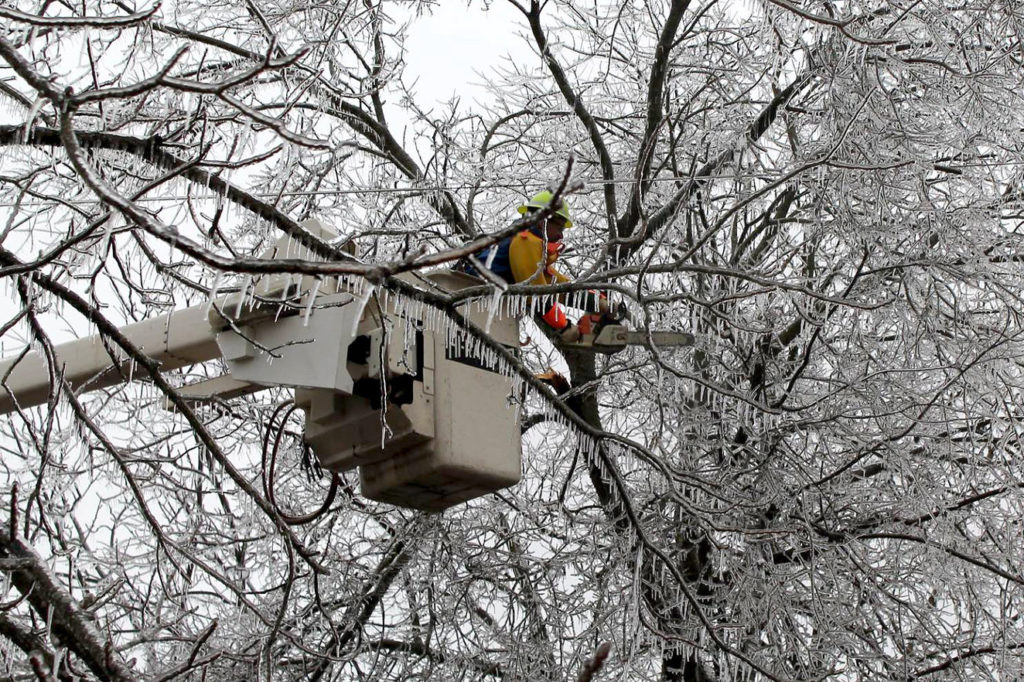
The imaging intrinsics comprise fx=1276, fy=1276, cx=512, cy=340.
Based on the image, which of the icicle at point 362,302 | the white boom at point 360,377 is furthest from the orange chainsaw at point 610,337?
the icicle at point 362,302

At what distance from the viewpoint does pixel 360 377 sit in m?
4.10

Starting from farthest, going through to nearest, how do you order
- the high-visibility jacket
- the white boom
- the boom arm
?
the high-visibility jacket, the boom arm, the white boom

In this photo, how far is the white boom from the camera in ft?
12.9

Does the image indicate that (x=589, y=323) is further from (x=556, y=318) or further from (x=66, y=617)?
(x=66, y=617)

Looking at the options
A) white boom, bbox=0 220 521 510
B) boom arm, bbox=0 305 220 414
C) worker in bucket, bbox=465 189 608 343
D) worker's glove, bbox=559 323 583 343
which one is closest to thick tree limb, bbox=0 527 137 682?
white boom, bbox=0 220 521 510

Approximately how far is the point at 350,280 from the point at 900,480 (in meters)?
4.40

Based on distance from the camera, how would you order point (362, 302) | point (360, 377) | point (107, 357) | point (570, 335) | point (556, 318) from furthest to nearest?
point (570, 335), point (556, 318), point (107, 357), point (360, 377), point (362, 302)

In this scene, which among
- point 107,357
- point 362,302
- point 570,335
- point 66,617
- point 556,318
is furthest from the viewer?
point 570,335

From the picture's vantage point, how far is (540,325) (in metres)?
5.28

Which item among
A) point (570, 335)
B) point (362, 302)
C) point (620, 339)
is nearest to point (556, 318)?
point (570, 335)

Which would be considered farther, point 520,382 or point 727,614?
point 727,614

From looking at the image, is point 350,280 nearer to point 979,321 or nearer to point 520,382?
point 520,382

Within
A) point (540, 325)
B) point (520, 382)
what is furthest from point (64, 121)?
point (540, 325)

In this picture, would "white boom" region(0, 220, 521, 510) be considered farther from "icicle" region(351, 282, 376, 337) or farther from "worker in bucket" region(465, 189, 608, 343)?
"worker in bucket" region(465, 189, 608, 343)
